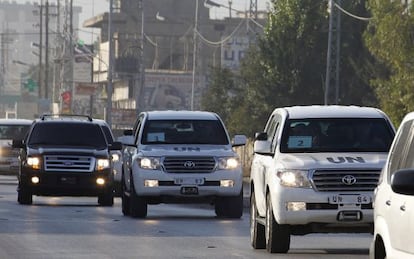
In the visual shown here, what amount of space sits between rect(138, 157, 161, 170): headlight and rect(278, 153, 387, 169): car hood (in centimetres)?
855

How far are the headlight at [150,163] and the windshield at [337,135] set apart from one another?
26.1ft

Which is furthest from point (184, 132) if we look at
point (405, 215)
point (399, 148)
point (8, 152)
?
point (8, 152)

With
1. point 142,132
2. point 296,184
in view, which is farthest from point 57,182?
point 296,184

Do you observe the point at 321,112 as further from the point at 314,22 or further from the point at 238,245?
the point at 314,22

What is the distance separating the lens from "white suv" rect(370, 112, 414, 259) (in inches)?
441

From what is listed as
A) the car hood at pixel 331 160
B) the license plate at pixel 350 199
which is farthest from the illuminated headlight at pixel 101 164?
the license plate at pixel 350 199

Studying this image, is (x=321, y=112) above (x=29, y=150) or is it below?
above

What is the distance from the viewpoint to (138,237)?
23.5 m

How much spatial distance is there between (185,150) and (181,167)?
0.35 m

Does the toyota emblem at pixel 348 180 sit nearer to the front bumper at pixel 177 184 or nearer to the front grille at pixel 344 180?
the front grille at pixel 344 180

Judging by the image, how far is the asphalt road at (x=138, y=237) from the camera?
2022cm

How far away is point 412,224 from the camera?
11.5 metres

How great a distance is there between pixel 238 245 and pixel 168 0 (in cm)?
14277

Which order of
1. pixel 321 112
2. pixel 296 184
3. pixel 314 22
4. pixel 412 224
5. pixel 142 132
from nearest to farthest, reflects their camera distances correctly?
pixel 412 224
pixel 296 184
pixel 321 112
pixel 142 132
pixel 314 22
